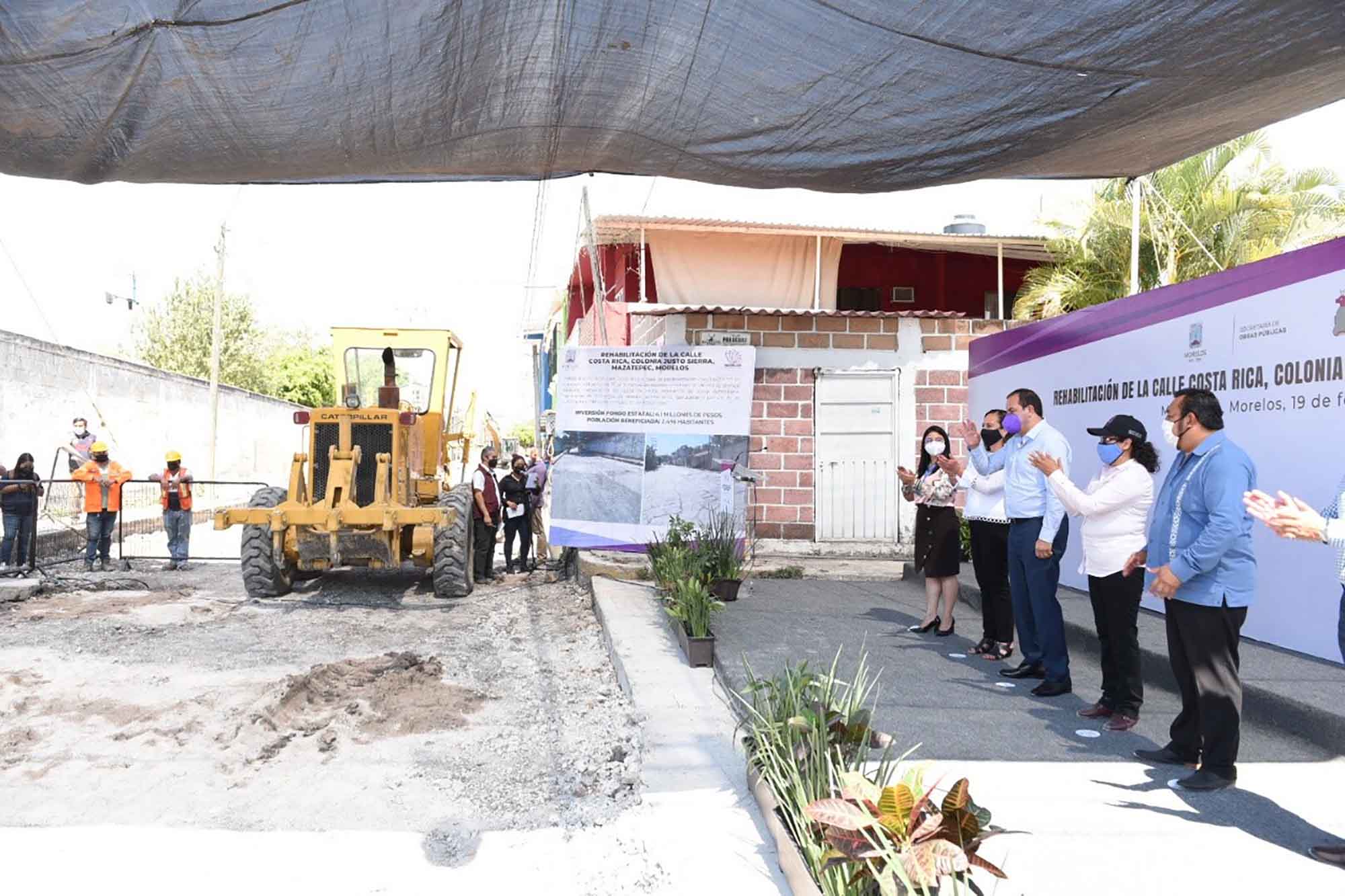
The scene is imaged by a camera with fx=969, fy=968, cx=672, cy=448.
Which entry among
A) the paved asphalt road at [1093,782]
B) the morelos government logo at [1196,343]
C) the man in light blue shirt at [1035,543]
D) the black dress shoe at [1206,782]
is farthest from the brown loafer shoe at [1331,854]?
the morelos government logo at [1196,343]

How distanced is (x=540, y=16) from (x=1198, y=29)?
1.53 meters

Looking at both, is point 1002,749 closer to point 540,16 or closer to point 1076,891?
point 1076,891

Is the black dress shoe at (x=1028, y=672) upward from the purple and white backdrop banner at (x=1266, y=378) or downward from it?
downward

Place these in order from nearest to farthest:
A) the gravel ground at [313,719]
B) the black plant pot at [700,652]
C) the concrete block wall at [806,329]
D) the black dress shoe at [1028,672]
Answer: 1. the gravel ground at [313,719]
2. the black dress shoe at [1028,672]
3. the black plant pot at [700,652]
4. the concrete block wall at [806,329]

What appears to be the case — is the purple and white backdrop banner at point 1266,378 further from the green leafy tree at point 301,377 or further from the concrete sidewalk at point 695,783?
the green leafy tree at point 301,377

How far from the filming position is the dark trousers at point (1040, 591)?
17.5 ft

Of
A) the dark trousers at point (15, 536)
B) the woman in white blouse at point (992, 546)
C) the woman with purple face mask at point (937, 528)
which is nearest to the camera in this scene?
the woman in white blouse at point (992, 546)

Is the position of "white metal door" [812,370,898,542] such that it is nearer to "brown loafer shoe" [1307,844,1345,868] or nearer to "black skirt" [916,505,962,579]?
"black skirt" [916,505,962,579]

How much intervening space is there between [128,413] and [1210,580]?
1925cm

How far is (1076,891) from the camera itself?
299 centimetres

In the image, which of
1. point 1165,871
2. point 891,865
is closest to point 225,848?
point 891,865

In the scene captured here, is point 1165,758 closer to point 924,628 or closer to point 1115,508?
point 1115,508

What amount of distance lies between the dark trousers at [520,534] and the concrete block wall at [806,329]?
2915 mm

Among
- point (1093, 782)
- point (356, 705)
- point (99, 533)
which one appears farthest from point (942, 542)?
point (99, 533)
